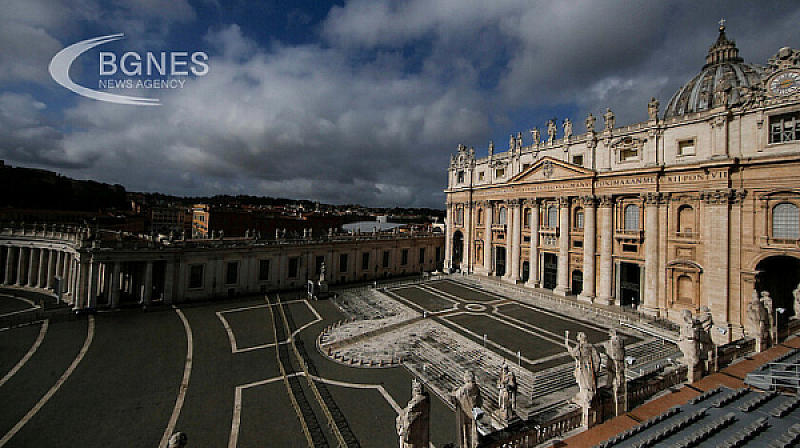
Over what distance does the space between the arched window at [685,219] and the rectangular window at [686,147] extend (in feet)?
13.9

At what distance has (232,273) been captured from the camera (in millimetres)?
35094

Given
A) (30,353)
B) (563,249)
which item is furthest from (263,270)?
(563,249)

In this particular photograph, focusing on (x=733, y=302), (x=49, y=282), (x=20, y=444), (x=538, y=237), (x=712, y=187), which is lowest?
(x=20, y=444)

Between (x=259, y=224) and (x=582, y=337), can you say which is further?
(x=259, y=224)

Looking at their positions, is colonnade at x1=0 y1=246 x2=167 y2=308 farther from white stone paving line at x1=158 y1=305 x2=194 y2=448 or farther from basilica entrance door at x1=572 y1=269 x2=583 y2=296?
basilica entrance door at x1=572 y1=269 x2=583 y2=296

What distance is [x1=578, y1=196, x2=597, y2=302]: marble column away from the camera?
31328 millimetres

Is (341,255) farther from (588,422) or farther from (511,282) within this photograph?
(588,422)

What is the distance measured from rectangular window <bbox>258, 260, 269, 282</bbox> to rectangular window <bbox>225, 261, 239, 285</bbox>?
7.45 feet

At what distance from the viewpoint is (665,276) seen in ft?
88.5

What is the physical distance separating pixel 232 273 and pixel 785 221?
45924 millimetres

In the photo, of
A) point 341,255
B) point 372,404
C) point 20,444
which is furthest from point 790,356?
point 341,255

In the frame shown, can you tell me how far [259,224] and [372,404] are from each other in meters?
61.7

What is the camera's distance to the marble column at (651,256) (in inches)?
1079

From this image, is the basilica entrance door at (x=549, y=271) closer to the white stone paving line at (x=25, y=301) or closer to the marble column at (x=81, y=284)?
the marble column at (x=81, y=284)
